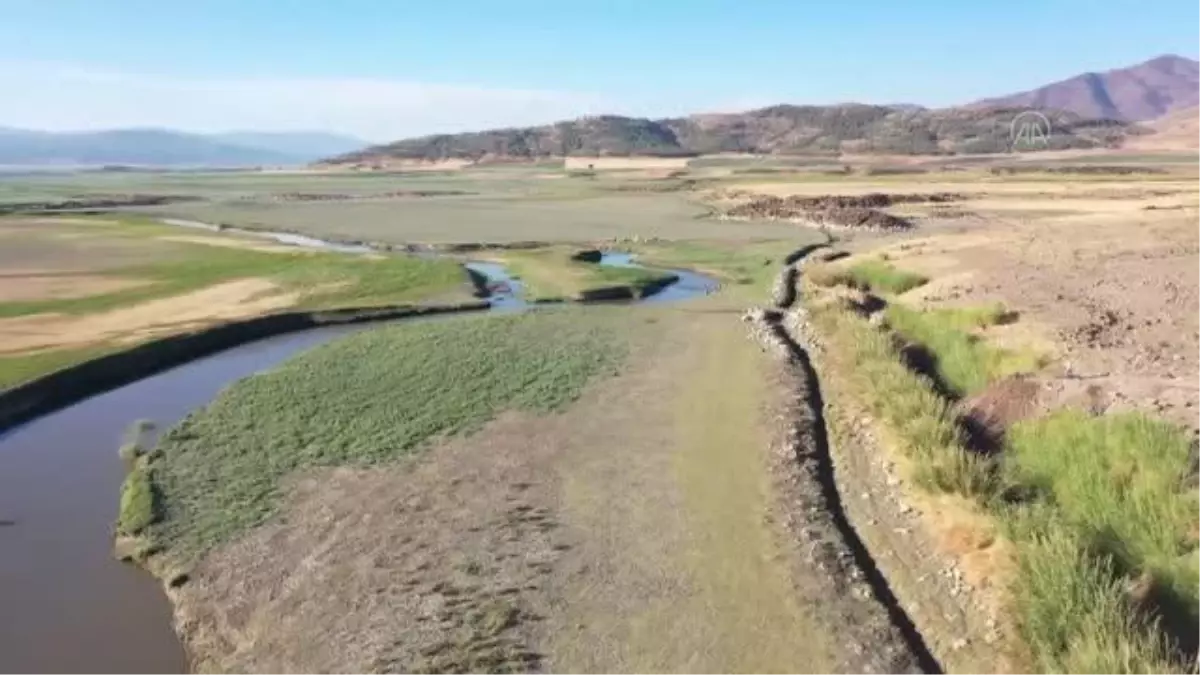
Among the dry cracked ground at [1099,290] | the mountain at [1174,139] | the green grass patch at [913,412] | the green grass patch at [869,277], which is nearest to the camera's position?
the green grass patch at [913,412]

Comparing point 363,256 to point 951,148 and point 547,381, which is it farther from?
point 951,148

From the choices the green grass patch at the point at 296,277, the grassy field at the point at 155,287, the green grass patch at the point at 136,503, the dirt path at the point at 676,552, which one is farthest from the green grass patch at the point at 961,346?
the green grass patch at the point at 296,277

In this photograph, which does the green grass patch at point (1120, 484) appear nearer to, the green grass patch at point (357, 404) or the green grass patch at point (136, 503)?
the green grass patch at point (357, 404)

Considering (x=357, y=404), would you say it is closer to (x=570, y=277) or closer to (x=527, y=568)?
(x=527, y=568)

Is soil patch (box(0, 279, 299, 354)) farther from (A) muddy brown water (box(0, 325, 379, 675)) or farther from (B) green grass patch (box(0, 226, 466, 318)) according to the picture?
(A) muddy brown water (box(0, 325, 379, 675))

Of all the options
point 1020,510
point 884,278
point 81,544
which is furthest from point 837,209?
point 81,544
